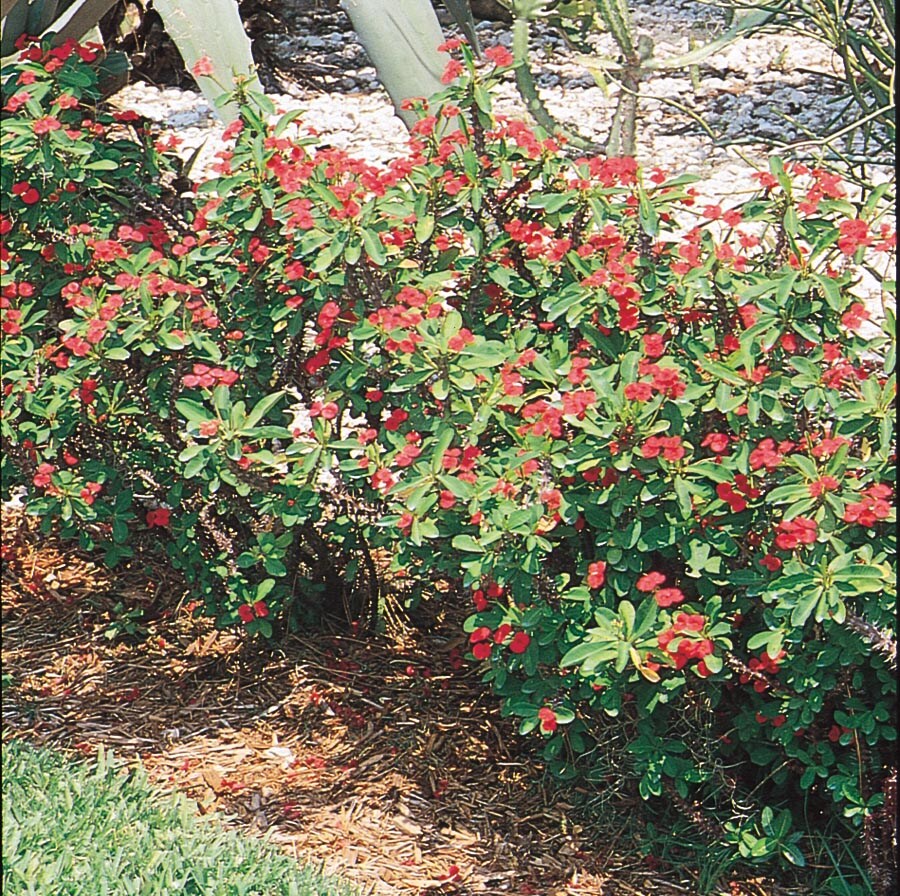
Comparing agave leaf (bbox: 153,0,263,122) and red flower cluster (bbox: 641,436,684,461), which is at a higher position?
agave leaf (bbox: 153,0,263,122)

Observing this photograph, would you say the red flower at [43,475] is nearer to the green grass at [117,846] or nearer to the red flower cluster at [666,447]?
the green grass at [117,846]

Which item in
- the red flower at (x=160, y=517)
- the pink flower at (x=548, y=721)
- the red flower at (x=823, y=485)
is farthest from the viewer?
the red flower at (x=160, y=517)

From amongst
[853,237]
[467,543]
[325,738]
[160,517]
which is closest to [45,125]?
[160,517]

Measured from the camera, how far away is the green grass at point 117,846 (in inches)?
81.1

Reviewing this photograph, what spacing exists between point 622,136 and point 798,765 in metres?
2.24

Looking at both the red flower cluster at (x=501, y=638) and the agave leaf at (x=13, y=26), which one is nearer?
the red flower cluster at (x=501, y=638)

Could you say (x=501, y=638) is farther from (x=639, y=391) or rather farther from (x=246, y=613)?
(x=246, y=613)

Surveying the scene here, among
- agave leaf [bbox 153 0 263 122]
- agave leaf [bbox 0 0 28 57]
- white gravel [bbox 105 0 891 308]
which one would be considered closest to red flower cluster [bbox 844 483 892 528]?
agave leaf [bbox 153 0 263 122]

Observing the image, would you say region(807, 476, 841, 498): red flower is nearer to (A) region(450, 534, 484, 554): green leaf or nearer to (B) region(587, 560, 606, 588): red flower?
(B) region(587, 560, 606, 588): red flower

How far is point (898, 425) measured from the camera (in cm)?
191

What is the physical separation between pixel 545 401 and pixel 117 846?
1.07 m

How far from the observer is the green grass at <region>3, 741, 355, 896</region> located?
2.06 metres

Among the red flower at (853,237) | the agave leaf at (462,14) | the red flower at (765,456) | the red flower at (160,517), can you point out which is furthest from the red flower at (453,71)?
the red flower at (160,517)

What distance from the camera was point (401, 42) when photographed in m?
2.81
